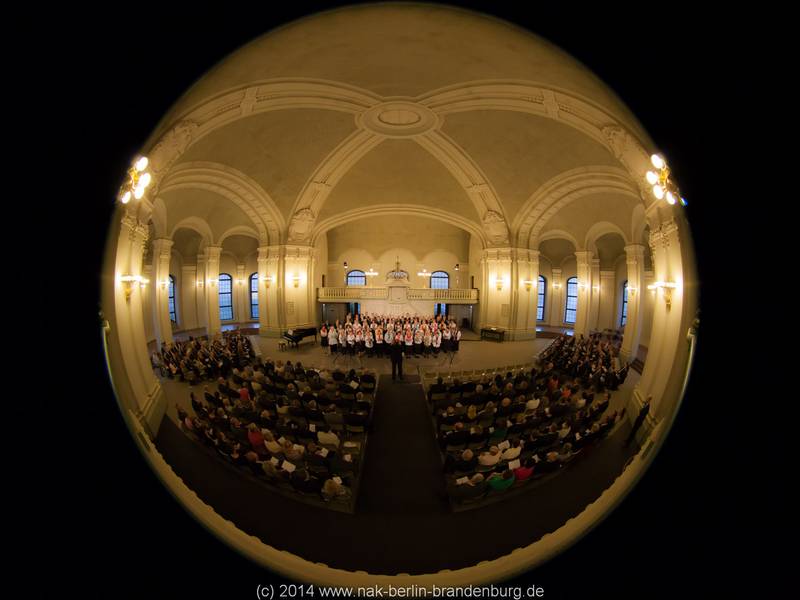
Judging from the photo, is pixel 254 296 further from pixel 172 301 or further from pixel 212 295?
pixel 172 301

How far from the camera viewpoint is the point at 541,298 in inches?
95.3

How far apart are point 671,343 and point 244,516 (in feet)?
6.07

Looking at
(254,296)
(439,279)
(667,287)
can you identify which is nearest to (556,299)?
(667,287)

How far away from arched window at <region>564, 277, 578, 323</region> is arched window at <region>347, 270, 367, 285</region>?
38.2 ft

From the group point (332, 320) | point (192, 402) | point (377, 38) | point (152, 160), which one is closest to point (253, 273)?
point (192, 402)

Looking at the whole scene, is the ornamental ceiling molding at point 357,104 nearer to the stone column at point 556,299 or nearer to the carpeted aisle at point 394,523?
the stone column at point 556,299

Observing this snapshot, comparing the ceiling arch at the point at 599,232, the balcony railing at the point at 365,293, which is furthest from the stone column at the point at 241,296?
the balcony railing at the point at 365,293

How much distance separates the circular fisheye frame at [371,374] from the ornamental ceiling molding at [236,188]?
0.03 meters

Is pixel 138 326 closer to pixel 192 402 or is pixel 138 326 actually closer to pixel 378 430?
pixel 192 402

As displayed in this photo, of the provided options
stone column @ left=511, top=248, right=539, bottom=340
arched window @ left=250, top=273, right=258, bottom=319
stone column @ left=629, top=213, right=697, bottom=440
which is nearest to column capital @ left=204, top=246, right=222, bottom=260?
arched window @ left=250, top=273, right=258, bottom=319

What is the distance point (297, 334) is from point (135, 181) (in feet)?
6.50

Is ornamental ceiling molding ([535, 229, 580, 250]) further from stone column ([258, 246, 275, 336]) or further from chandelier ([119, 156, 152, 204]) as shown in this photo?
chandelier ([119, 156, 152, 204])

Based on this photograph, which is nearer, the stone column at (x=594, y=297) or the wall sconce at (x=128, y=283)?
the wall sconce at (x=128, y=283)

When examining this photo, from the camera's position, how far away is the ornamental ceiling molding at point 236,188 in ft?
5.88
